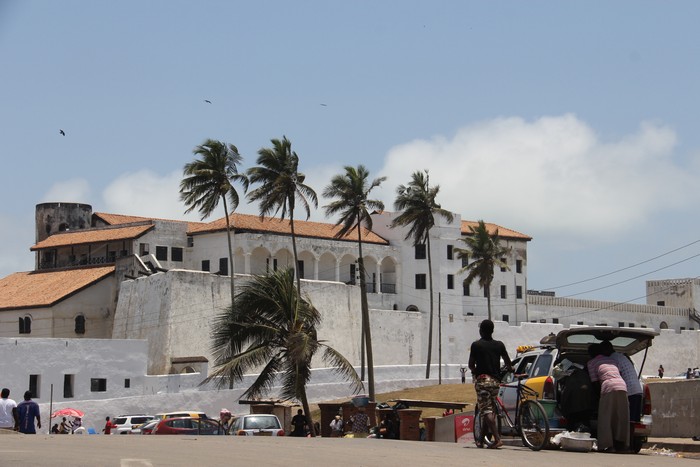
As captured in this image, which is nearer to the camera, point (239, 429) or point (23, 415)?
point (23, 415)

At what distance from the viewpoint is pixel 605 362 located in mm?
14844

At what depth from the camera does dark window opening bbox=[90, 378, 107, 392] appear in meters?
61.1

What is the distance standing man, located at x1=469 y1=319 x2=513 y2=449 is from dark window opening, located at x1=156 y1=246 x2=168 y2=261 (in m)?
63.5

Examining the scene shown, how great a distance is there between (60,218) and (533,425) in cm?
7371

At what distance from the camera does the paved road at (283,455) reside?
1209 centimetres

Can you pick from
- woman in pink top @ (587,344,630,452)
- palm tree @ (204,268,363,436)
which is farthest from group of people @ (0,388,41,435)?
palm tree @ (204,268,363,436)

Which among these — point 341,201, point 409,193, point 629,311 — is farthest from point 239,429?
point 629,311

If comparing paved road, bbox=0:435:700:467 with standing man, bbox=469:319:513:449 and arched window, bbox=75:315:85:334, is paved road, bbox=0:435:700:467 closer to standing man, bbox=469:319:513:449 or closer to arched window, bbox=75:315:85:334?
standing man, bbox=469:319:513:449

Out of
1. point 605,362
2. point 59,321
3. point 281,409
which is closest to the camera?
point 605,362

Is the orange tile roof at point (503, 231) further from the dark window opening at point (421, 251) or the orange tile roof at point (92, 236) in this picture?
the orange tile roof at point (92, 236)

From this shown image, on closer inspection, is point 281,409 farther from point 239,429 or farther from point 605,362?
point 605,362

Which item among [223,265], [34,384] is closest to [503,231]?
[223,265]

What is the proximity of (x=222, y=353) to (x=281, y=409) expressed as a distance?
21.0 feet

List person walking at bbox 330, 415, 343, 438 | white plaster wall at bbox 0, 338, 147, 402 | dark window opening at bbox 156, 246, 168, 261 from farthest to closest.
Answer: dark window opening at bbox 156, 246, 168, 261
white plaster wall at bbox 0, 338, 147, 402
person walking at bbox 330, 415, 343, 438
